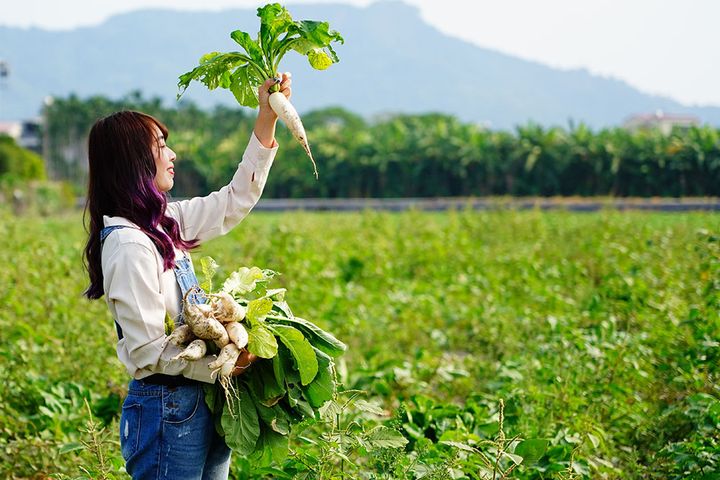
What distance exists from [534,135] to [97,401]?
24.6 meters

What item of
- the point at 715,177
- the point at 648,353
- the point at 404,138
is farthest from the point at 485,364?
the point at 404,138

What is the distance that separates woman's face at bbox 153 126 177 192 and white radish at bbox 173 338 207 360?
1.60 feet

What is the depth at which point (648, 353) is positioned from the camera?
4.80m

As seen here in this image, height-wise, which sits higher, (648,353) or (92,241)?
(92,241)

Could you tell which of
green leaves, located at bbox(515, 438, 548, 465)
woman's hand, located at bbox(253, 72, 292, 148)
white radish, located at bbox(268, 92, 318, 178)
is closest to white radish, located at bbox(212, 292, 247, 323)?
white radish, located at bbox(268, 92, 318, 178)

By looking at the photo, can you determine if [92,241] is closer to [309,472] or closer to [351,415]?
[309,472]

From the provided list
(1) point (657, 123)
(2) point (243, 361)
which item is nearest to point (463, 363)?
(2) point (243, 361)

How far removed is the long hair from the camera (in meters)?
2.47

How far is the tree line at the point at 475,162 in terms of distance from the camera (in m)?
24.9

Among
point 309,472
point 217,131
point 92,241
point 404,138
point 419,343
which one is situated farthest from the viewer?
point 217,131

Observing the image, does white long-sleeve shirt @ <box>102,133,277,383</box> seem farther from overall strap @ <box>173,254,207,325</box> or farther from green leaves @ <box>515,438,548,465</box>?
green leaves @ <box>515,438,548,465</box>

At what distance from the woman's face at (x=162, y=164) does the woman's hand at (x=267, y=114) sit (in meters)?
0.31

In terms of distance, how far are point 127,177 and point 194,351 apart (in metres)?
0.53

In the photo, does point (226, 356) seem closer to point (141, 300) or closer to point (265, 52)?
point (141, 300)
